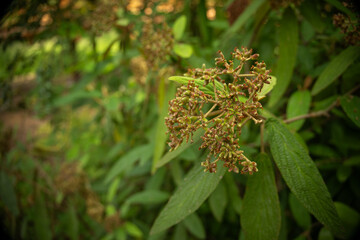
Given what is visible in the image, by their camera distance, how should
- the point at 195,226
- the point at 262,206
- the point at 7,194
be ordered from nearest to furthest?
the point at 262,206
the point at 195,226
the point at 7,194

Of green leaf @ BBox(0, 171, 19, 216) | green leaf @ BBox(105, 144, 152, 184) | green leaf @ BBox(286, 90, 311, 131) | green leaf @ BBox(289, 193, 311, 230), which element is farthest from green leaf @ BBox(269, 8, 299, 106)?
green leaf @ BBox(0, 171, 19, 216)

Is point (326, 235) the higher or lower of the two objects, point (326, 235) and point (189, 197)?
the lower

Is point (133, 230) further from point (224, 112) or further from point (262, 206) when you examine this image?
point (224, 112)

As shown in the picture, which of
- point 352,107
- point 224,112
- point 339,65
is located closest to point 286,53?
point 339,65

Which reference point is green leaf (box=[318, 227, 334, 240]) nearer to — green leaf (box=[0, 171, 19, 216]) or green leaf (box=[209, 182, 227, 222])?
green leaf (box=[209, 182, 227, 222])

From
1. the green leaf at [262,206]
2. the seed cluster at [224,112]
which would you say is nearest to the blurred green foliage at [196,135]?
the green leaf at [262,206]

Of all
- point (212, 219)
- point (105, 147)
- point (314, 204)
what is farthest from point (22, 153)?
point (314, 204)
